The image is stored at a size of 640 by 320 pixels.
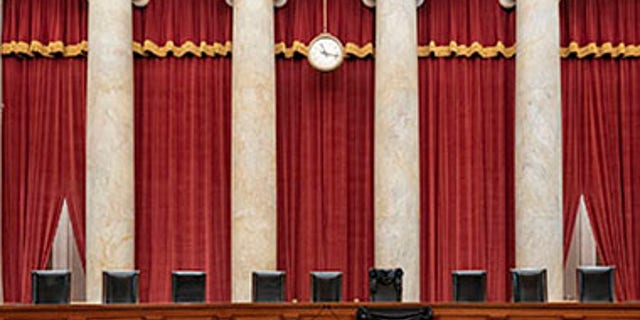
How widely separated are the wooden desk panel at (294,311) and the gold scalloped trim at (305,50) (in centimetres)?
363

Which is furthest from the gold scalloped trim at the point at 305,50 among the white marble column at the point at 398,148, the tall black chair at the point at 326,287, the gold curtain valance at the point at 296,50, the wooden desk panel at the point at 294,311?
the wooden desk panel at the point at 294,311

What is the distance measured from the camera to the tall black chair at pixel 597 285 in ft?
26.1

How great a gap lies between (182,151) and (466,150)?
3.50 metres

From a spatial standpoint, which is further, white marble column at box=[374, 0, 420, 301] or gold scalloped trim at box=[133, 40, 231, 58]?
gold scalloped trim at box=[133, 40, 231, 58]

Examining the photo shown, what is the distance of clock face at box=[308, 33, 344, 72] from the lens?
9766 millimetres

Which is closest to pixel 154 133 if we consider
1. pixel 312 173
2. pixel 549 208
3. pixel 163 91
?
pixel 163 91

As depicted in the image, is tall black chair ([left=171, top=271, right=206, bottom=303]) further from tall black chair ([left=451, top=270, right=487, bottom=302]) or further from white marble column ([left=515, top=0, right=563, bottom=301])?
white marble column ([left=515, top=0, right=563, bottom=301])

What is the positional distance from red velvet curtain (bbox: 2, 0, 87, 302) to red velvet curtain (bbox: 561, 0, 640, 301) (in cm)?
600

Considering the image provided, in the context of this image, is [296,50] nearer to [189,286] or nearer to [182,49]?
[182,49]

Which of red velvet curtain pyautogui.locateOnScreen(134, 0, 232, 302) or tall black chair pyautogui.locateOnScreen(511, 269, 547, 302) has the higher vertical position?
red velvet curtain pyautogui.locateOnScreen(134, 0, 232, 302)

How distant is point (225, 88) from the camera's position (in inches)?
400

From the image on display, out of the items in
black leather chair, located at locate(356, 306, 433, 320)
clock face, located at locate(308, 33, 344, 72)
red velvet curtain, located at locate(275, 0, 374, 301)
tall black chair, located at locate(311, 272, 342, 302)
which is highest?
clock face, located at locate(308, 33, 344, 72)

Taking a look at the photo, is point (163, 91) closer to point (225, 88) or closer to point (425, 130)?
point (225, 88)

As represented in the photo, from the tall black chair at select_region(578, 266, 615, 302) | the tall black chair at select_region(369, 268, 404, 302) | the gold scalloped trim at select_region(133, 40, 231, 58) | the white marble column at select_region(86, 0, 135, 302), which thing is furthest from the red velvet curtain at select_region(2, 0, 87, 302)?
the tall black chair at select_region(578, 266, 615, 302)
